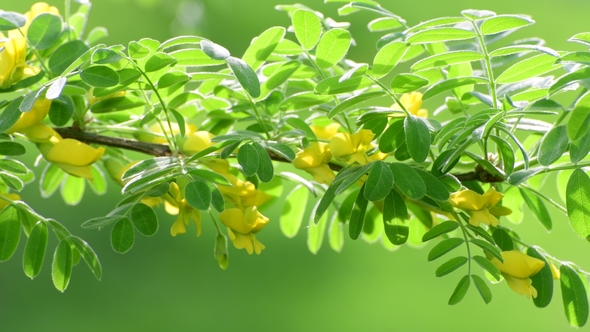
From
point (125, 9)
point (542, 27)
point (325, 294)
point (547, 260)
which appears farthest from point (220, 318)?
point (542, 27)

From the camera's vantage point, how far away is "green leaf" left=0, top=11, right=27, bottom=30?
1.01 feet

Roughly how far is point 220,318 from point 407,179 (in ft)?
Answer: 3.54

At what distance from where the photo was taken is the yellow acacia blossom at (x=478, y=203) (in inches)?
11.3

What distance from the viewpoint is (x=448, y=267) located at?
31cm

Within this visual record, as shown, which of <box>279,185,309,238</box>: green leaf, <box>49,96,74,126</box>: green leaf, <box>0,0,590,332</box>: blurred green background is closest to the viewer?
<box>49,96,74,126</box>: green leaf

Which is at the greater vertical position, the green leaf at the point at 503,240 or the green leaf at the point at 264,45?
the green leaf at the point at 264,45

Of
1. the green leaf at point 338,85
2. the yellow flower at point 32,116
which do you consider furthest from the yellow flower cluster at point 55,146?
the green leaf at point 338,85

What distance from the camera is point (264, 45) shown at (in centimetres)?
31

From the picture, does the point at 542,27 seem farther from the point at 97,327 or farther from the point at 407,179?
the point at 407,179

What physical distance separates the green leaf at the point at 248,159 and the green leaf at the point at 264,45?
51 mm

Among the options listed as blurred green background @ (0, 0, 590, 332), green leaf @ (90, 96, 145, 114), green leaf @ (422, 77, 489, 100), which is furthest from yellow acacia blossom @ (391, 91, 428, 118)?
blurred green background @ (0, 0, 590, 332)

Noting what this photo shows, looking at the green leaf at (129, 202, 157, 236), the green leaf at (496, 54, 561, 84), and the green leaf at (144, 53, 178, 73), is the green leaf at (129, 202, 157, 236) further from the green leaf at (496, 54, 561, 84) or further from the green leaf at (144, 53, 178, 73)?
the green leaf at (496, 54, 561, 84)

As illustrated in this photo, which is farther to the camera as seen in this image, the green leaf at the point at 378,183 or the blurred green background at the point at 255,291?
the blurred green background at the point at 255,291

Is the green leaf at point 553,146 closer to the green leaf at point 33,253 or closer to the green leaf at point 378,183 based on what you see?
the green leaf at point 378,183
